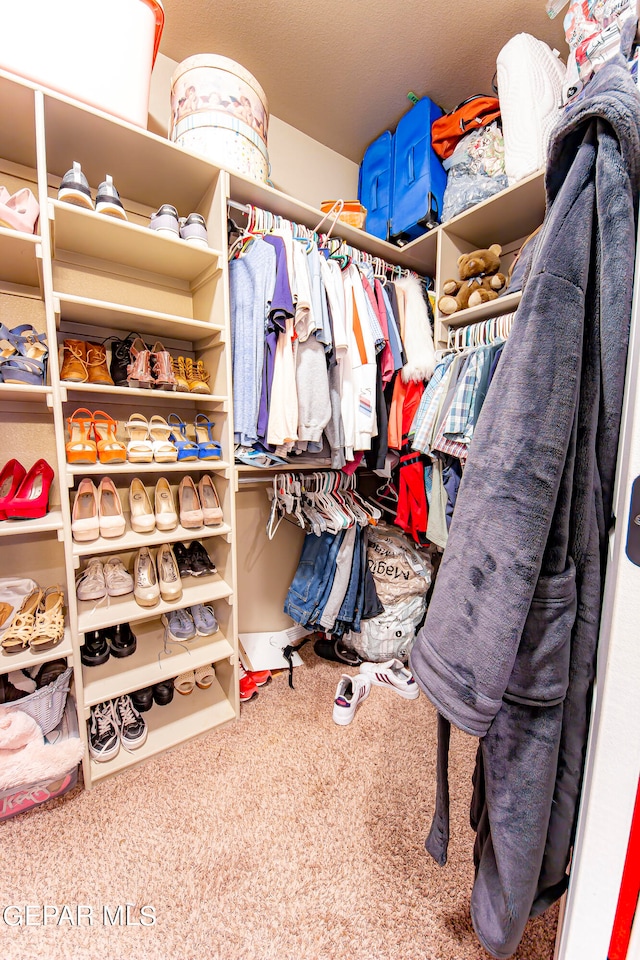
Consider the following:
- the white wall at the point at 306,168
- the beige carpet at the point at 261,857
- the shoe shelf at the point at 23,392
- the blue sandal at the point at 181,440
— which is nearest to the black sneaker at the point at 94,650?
the beige carpet at the point at 261,857

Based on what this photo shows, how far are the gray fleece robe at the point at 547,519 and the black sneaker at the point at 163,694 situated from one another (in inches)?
51.4

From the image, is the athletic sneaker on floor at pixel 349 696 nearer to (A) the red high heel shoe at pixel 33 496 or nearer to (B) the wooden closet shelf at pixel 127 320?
(A) the red high heel shoe at pixel 33 496

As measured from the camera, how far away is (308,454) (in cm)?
158

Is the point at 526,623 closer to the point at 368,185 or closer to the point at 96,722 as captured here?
the point at 96,722

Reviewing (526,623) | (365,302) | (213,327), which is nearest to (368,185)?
(365,302)

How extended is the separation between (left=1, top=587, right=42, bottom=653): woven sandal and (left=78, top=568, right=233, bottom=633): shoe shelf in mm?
131

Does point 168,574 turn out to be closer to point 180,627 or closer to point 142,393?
point 180,627

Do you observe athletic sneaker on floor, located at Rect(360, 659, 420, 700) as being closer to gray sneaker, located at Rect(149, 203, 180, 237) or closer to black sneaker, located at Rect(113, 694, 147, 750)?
black sneaker, located at Rect(113, 694, 147, 750)

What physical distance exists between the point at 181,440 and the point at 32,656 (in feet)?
2.73

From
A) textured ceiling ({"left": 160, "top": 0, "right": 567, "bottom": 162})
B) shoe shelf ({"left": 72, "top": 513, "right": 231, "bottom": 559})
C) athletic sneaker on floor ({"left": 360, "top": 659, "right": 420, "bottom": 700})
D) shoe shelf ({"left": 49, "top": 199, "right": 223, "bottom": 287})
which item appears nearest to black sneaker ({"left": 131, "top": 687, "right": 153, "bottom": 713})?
shoe shelf ({"left": 72, "top": 513, "right": 231, "bottom": 559})

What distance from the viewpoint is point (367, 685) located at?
5.44 feet

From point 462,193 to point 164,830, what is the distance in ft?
8.54

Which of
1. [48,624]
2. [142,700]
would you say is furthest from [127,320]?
[142,700]

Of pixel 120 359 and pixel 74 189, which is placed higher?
pixel 74 189
